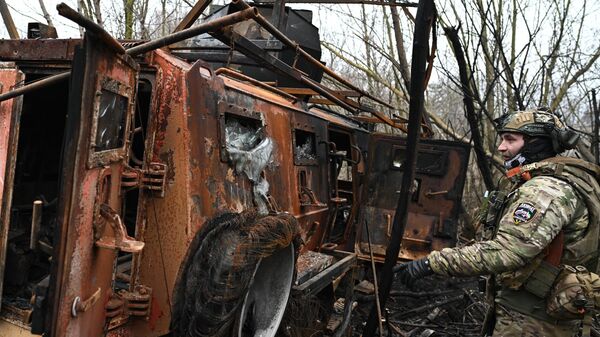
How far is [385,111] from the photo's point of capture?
1620 cm

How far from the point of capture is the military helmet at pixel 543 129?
9.96 ft

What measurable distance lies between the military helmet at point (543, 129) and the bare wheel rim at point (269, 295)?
168cm

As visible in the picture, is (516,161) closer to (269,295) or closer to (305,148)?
(269,295)

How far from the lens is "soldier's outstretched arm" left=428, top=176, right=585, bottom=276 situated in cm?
273

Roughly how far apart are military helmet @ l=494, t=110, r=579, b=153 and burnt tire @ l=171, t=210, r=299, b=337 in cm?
166

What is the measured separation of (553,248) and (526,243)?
27 centimetres

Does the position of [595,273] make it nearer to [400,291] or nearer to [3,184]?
[3,184]

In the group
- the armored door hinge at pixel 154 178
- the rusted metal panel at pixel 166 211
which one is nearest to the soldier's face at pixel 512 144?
the rusted metal panel at pixel 166 211

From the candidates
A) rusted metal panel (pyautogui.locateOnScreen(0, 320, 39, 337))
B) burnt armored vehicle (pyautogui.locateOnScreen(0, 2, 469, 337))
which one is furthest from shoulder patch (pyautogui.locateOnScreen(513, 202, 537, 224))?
rusted metal panel (pyautogui.locateOnScreen(0, 320, 39, 337))

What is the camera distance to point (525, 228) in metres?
2.74

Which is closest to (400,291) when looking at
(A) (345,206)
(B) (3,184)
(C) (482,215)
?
(A) (345,206)

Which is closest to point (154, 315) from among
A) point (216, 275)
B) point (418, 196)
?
point (216, 275)

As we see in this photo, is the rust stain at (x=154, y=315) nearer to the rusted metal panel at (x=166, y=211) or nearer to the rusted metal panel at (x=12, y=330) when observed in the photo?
the rusted metal panel at (x=166, y=211)

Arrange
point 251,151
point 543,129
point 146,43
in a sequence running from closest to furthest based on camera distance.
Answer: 1. point 146,43
2. point 543,129
3. point 251,151
